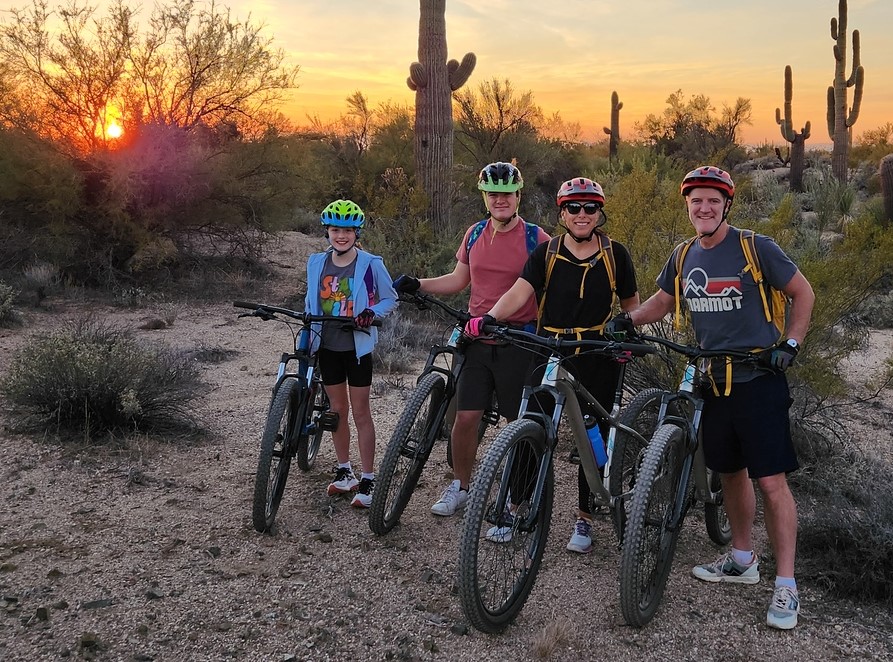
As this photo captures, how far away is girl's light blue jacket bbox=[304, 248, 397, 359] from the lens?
4.23 m

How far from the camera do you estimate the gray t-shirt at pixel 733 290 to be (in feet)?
10.4

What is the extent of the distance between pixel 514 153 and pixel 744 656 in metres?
20.8

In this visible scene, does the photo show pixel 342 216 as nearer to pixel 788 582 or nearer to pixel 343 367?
pixel 343 367

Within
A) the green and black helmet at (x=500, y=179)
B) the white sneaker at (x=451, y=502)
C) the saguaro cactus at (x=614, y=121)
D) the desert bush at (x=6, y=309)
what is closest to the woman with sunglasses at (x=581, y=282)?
the green and black helmet at (x=500, y=179)

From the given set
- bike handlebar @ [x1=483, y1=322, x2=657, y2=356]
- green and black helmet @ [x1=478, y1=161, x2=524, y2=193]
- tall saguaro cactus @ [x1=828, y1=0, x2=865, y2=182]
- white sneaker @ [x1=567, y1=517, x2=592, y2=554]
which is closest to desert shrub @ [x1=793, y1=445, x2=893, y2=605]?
white sneaker @ [x1=567, y1=517, x2=592, y2=554]

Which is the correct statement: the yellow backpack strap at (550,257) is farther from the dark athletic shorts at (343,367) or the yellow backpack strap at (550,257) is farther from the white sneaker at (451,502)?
the white sneaker at (451,502)

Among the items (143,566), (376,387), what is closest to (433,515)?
(143,566)

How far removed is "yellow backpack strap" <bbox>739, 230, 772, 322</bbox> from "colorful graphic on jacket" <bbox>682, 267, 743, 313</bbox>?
0.21 feet

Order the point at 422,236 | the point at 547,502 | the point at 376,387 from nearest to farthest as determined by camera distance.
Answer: the point at 547,502 < the point at 376,387 < the point at 422,236

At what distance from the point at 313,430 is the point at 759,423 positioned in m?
2.37

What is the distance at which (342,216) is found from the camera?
4215mm

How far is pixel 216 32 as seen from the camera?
42.9 ft

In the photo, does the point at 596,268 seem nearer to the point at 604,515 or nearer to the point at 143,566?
the point at 604,515

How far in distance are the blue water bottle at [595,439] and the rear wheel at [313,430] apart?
1.59 metres
